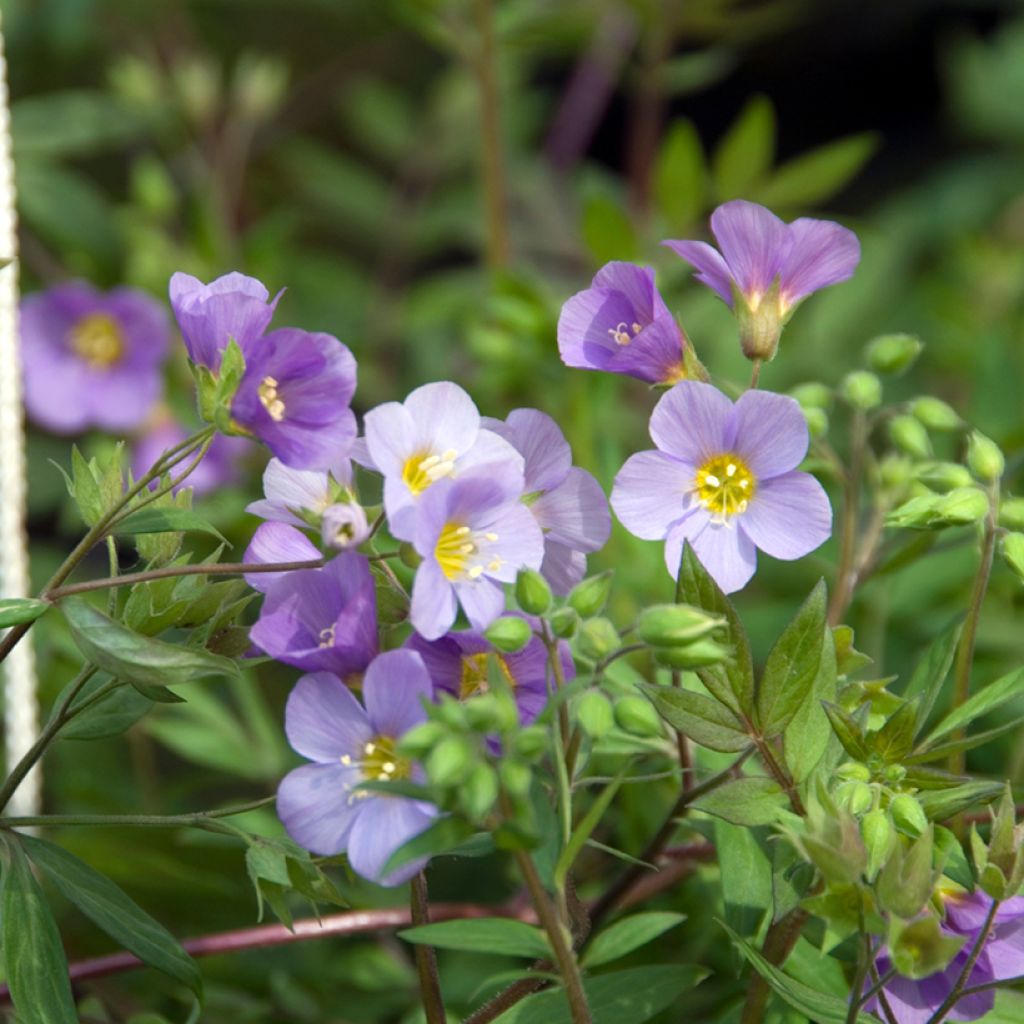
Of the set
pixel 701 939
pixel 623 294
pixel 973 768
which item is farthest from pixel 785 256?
pixel 973 768

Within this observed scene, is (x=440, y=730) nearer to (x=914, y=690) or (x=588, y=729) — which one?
(x=588, y=729)

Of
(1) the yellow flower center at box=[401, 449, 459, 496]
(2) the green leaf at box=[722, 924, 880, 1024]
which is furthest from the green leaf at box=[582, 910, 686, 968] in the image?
(1) the yellow flower center at box=[401, 449, 459, 496]

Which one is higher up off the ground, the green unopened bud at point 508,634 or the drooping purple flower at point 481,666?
the green unopened bud at point 508,634

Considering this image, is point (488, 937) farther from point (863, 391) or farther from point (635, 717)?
point (863, 391)

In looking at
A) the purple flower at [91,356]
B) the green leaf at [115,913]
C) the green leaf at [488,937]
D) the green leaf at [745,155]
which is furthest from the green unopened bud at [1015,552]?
the purple flower at [91,356]

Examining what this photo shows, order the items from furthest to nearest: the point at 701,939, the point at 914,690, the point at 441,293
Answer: the point at 441,293 < the point at 701,939 < the point at 914,690

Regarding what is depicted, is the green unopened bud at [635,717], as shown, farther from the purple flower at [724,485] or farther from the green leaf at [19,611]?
the green leaf at [19,611]
